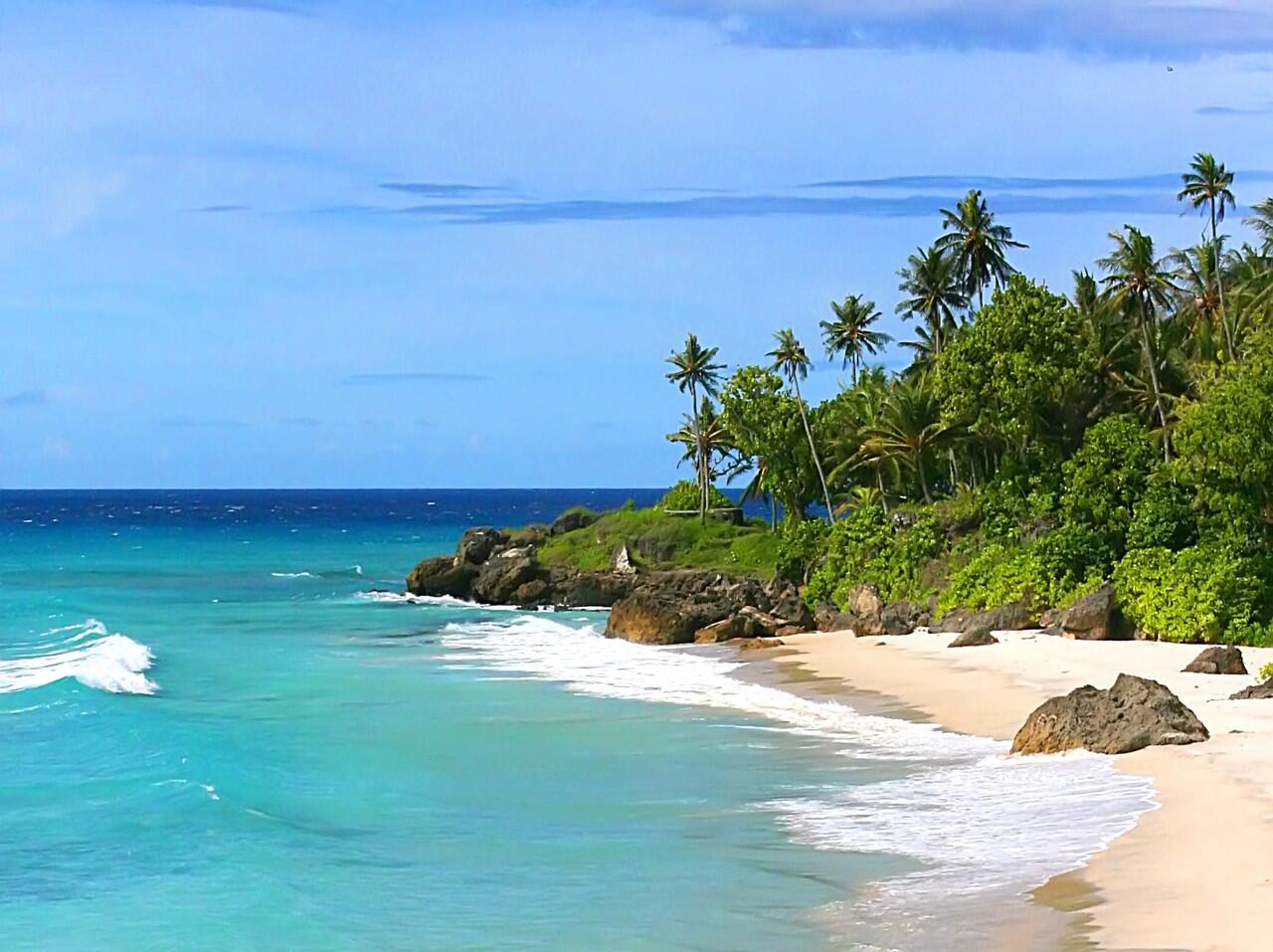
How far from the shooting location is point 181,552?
104 meters

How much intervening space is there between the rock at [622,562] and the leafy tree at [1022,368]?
22678mm

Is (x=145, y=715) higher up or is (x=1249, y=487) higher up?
(x=1249, y=487)

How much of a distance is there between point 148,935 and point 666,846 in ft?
18.8

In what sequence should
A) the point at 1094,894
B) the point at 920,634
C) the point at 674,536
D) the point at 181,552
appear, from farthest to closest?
the point at 181,552, the point at 674,536, the point at 920,634, the point at 1094,894

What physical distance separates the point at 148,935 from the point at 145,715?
1567cm

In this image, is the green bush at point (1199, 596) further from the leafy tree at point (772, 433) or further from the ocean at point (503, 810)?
the leafy tree at point (772, 433)

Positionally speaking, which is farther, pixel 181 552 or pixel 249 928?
pixel 181 552

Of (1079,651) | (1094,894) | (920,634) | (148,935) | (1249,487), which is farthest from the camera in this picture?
(920,634)

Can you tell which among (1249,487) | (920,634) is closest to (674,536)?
(920,634)

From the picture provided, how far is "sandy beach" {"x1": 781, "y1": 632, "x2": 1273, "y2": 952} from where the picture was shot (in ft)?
41.1

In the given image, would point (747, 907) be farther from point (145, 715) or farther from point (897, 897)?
point (145, 715)

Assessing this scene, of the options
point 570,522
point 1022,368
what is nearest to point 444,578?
point 570,522

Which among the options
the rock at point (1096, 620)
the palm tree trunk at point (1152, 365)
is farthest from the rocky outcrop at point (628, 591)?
the palm tree trunk at point (1152, 365)

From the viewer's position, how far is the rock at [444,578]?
214ft
